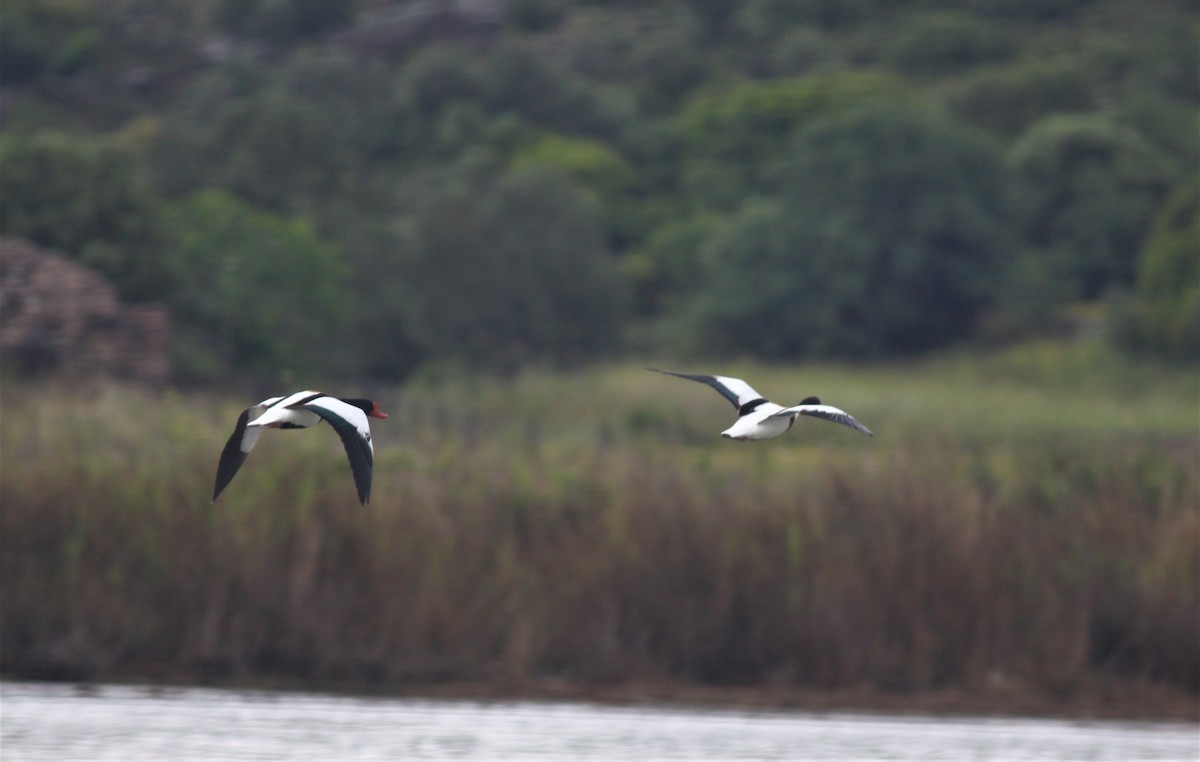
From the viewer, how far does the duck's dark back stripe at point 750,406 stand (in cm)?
347

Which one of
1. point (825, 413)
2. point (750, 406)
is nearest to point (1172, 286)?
point (750, 406)

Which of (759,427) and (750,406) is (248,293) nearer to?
(750,406)

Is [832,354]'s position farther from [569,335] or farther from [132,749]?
[132,749]

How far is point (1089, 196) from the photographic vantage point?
46500 mm

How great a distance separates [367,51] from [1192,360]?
1673 inches

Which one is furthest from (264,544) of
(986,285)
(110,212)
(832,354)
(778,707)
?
(986,285)

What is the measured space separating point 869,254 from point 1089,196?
29.6 ft

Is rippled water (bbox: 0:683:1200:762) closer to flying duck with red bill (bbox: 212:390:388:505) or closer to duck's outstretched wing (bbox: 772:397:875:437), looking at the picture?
flying duck with red bill (bbox: 212:390:388:505)

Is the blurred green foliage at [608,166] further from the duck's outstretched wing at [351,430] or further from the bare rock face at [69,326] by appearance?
the duck's outstretched wing at [351,430]

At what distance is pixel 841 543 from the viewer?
1089cm

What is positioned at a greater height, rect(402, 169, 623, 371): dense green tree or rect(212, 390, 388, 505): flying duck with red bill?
rect(402, 169, 623, 371): dense green tree

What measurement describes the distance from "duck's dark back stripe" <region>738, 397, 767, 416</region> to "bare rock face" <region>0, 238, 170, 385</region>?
1289 centimetres

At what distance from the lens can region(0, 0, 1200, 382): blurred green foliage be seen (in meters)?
36.6

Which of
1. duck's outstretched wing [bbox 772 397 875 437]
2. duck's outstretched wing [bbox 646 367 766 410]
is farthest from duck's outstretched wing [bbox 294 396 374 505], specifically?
duck's outstretched wing [bbox 772 397 875 437]
